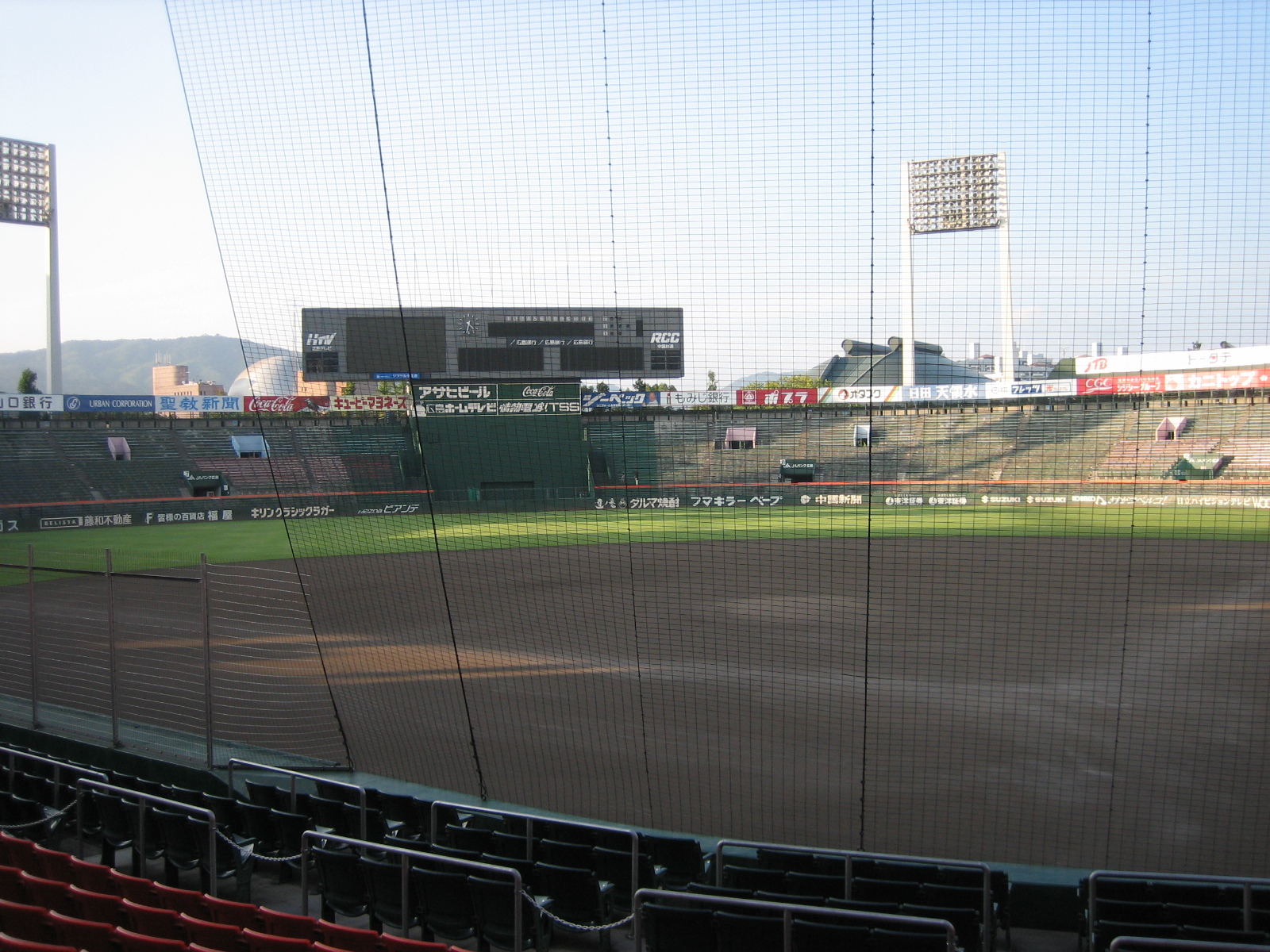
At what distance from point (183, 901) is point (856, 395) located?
2578cm

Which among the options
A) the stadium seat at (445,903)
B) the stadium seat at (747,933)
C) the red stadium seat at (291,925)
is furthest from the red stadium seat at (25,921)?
the stadium seat at (747,933)

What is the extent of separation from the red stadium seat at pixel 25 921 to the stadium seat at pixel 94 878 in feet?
1.88

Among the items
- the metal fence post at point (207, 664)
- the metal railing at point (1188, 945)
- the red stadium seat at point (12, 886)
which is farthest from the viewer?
the metal fence post at point (207, 664)

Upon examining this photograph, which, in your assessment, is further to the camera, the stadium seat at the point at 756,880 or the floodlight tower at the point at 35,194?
the floodlight tower at the point at 35,194

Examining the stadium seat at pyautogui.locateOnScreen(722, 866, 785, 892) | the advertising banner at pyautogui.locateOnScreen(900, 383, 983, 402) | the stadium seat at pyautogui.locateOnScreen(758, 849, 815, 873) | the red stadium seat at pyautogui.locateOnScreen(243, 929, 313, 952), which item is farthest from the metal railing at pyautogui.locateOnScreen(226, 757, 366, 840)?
the advertising banner at pyautogui.locateOnScreen(900, 383, 983, 402)

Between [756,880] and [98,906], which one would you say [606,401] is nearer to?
[756,880]

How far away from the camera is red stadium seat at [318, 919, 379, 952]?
2.95m

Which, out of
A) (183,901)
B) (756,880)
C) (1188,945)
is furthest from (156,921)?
(1188,945)

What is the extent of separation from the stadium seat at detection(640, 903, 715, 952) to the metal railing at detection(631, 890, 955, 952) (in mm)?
40

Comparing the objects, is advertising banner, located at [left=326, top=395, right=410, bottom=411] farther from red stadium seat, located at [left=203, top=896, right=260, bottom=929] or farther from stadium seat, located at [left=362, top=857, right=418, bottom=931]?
red stadium seat, located at [left=203, top=896, right=260, bottom=929]

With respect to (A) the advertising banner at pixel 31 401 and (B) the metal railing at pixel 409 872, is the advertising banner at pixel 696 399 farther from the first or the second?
(B) the metal railing at pixel 409 872

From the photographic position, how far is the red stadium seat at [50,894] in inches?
131

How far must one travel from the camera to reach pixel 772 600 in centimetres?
1288

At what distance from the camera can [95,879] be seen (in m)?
3.61
